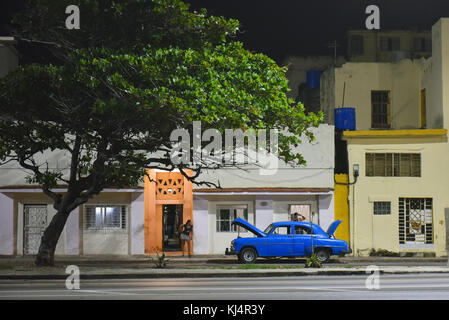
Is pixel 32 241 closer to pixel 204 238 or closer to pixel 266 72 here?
pixel 204 238

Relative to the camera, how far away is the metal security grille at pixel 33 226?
28312mm

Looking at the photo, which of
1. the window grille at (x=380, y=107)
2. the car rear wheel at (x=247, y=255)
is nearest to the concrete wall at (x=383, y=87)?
the window grille at (x=380, y=107)

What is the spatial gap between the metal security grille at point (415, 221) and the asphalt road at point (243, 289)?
991 centimetres

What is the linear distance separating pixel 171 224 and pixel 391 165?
10677 mm

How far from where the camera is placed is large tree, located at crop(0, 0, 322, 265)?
18.3 meters

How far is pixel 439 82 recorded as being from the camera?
98.9 ft

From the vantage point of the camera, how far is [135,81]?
19.2m

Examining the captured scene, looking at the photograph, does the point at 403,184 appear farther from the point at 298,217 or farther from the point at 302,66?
the point at 302,66

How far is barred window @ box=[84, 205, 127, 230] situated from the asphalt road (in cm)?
960

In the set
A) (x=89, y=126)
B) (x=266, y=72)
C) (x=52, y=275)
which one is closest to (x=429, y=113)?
(x=266, y=72)

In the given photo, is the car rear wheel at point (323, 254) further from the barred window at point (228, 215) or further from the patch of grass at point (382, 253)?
the barred window at point (228, 215)

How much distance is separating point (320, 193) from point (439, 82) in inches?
296

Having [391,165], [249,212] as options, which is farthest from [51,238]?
[391,165]

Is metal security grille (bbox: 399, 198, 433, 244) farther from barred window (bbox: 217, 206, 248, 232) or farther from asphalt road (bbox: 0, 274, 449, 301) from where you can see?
asphalt road (bbox: 0, 274, 449, 301)
